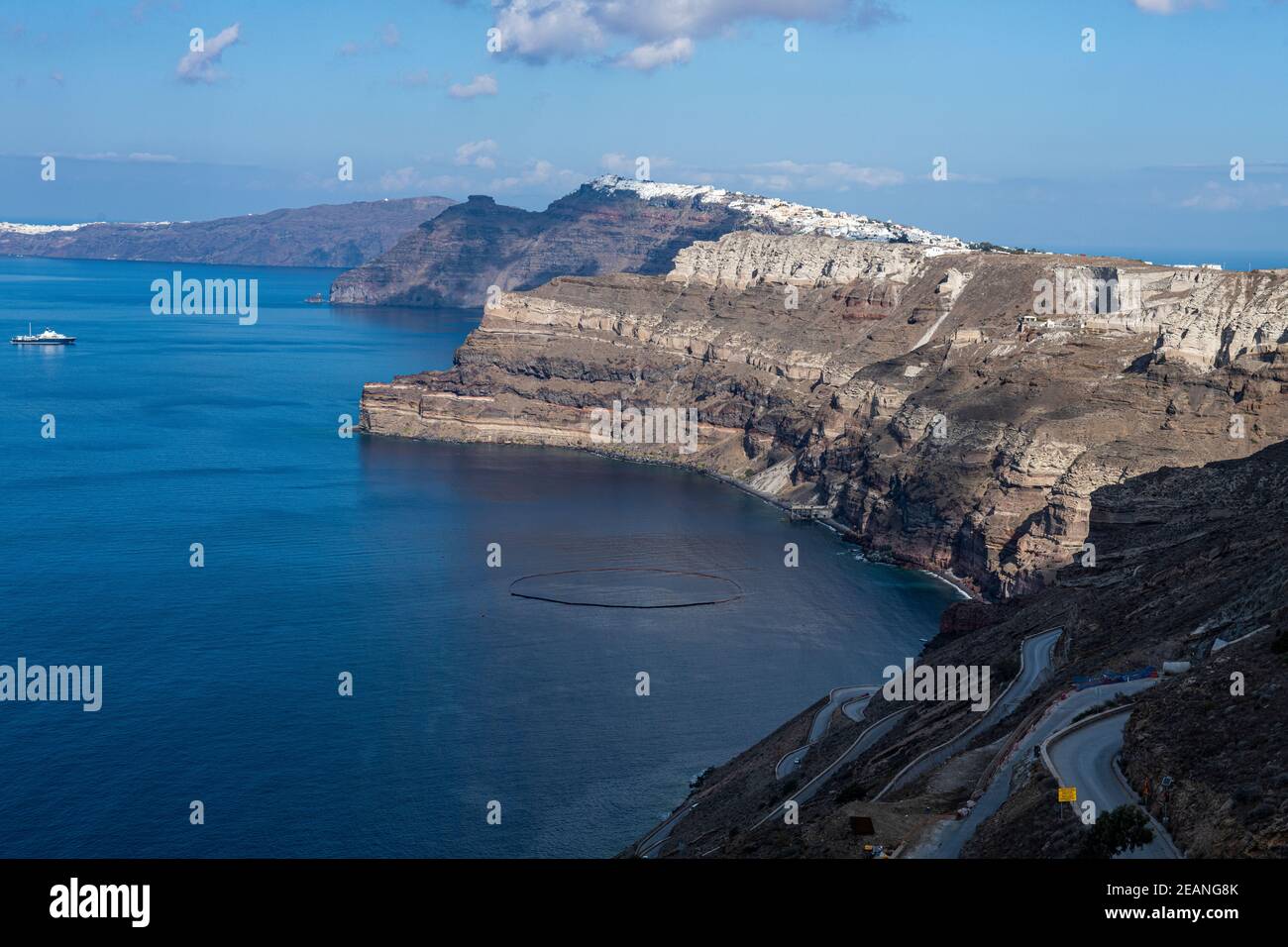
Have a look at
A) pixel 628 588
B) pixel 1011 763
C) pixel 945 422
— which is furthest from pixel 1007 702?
pixel 945 422

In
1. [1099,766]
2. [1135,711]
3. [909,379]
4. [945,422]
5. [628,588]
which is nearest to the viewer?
[1099,766]

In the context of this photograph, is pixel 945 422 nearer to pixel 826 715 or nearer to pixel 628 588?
pixel 628 588

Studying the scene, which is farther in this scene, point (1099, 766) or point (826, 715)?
point (826, 715)

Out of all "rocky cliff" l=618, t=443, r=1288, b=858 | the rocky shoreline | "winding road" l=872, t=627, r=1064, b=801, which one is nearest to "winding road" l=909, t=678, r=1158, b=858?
"rocky cliff" l=618, t=443, r=1288, b=858

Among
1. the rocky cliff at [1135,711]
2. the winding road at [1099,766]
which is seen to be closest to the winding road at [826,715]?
the rocky cliff at [1135,711]

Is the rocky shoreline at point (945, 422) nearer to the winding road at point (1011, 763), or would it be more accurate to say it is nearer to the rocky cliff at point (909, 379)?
the rocky cliff at point (909, 379)

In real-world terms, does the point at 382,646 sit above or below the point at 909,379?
below

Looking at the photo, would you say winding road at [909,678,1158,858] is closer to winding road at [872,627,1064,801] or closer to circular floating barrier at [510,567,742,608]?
winding road at [872,627,1064,801]
